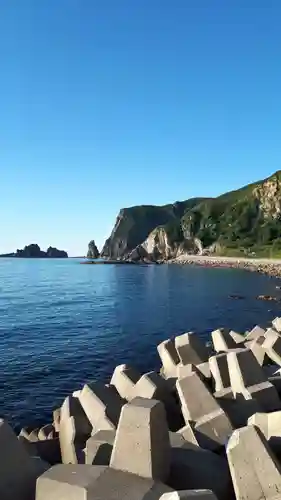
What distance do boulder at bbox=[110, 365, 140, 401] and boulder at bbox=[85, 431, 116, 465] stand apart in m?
3.50

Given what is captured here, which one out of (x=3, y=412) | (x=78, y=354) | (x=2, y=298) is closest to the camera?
(x=3, y=412)

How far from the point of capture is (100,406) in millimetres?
8539

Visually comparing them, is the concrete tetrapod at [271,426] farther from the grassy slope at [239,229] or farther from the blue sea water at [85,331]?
the grassy slope at [239,229]

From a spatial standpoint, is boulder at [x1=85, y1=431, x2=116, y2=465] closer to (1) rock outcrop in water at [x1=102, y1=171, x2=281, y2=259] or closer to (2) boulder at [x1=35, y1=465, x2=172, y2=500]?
(2) boulder at [x1=35, y1=465, x2=172, y2=500]

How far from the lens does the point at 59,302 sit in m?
44.5

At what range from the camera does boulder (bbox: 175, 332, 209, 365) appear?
40.5ft

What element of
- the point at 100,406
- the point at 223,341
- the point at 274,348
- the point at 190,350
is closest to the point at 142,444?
the point at 100,406

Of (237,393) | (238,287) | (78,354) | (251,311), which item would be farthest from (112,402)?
(238,287)

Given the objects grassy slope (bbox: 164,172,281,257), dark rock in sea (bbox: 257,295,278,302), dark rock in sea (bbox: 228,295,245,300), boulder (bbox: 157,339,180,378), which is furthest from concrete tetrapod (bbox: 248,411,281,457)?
grassy slope (bbox: 164,172,281,257)

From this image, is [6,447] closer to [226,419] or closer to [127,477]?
[127,477]

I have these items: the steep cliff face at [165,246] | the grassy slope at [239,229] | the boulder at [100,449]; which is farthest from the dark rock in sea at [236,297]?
the steep cliff face at [165,246]

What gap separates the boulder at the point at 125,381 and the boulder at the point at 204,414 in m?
2.23

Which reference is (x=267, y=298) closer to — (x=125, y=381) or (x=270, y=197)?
(x=125, y=381)

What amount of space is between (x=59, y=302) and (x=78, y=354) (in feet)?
76.5
